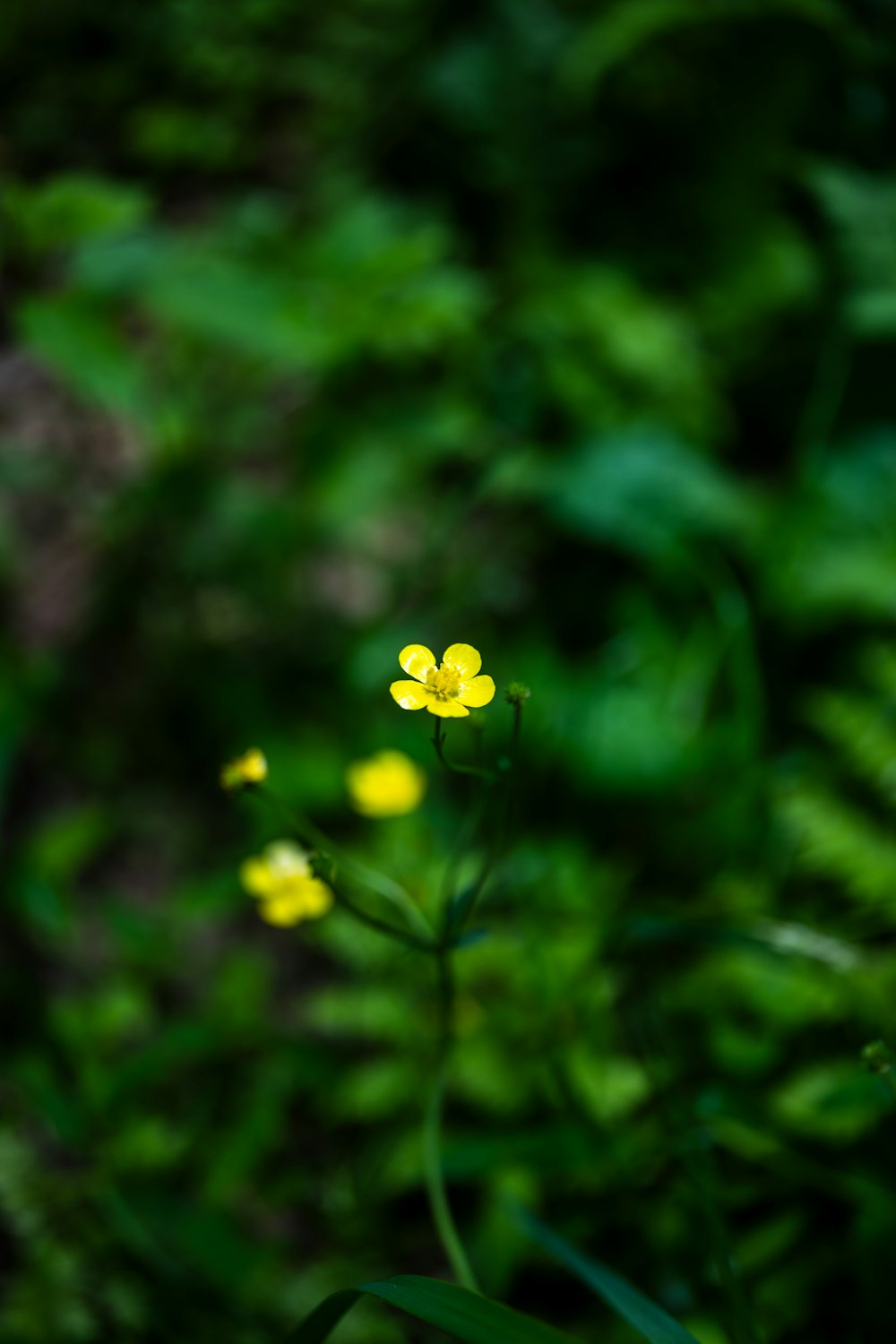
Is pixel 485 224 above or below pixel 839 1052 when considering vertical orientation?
above

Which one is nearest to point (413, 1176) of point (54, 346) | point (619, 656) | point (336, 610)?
point (619, 656)

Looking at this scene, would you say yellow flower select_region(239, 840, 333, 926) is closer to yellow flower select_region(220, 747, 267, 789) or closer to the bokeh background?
yellow flower select_region(220, 747, 267, 789)

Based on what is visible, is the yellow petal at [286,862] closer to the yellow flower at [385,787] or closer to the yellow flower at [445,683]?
the yellow flower at [385,787]

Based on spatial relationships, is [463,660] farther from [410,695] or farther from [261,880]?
A: [261,880]

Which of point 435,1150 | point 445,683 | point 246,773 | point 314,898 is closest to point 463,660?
point 445,683

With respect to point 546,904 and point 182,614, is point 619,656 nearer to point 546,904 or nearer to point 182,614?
point 546,904

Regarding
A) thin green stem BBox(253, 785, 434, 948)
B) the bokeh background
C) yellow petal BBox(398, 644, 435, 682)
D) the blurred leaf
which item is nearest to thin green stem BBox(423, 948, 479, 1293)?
thin green stem BBox(253, 785, 434, 948)
